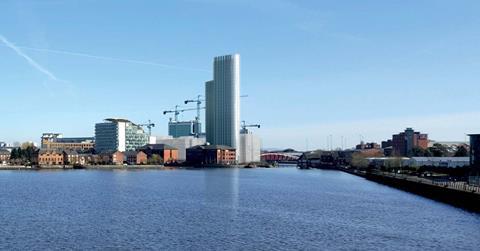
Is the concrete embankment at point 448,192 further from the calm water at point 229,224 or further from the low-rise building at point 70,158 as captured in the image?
the low-rise building at point 70,158

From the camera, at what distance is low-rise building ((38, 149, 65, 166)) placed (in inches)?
6688

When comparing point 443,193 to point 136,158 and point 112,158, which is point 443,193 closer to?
point 112,158

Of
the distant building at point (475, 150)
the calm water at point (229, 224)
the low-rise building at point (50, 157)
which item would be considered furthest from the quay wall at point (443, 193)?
the low-rise building at point (50, 157)

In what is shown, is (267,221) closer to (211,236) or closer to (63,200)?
(211,236)

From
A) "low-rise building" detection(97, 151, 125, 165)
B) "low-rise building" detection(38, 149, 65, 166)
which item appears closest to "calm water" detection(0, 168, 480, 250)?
"low-rise building" detection(38, 149, 65, 166)

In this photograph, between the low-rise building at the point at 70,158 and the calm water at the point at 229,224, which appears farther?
the low-rise building at the point at 70,158

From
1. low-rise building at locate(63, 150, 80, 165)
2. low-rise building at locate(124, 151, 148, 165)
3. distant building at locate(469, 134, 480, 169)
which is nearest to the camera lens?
distant building at locate(469, 134, 480, 169)

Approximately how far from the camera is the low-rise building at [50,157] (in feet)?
557

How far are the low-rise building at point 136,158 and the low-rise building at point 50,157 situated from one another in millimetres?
24204

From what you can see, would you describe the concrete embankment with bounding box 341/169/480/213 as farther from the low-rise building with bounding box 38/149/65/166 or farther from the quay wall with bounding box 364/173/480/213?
the low-rise building with bounding box 38/149/65/166

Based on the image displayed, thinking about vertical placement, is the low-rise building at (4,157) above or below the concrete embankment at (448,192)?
above

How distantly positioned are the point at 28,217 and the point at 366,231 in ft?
71.0

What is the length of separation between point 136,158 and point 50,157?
99.5 feet

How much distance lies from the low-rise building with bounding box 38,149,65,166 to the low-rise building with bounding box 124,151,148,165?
2420cm
